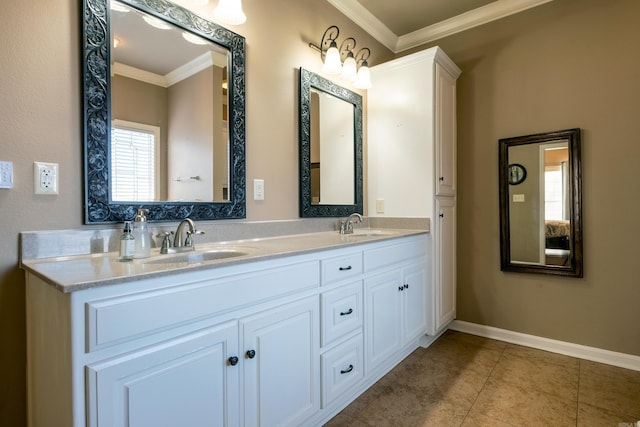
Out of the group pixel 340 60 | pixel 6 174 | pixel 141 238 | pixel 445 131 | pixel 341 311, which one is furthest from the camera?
pixel 445 131

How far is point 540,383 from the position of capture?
193cm

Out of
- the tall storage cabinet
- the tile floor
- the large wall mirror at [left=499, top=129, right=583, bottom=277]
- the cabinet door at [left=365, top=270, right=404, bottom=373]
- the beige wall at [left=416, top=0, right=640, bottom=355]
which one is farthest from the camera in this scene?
the tall storage cabinet

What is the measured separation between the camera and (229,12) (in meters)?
1.55

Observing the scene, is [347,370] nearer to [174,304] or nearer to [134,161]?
[174,304]

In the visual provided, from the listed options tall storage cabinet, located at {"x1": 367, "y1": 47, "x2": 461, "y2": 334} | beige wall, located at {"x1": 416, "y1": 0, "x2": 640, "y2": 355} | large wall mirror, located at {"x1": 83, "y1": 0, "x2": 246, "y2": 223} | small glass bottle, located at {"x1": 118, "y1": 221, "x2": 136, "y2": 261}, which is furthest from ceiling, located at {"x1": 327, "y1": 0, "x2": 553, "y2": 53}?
small glass bottle, located at {"x1": 118, "y1": 221, "x2": 136, "y2": 261}

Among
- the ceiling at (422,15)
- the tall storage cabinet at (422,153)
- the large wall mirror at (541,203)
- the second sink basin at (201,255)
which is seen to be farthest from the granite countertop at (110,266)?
the ceiling at (422,15)

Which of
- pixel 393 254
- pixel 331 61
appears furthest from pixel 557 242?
pixel 331 61

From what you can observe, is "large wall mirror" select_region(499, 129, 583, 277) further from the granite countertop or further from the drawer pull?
the granite countertop

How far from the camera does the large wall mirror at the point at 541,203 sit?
227 centimetres

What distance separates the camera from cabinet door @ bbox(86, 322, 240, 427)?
0.83 metres

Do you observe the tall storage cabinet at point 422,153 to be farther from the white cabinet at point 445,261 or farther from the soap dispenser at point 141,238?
the soap dispenser at point 141,238

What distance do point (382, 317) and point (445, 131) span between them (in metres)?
1.51

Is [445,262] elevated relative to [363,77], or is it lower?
lower

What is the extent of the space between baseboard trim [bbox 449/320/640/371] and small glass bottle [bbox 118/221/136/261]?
8.42 feet
